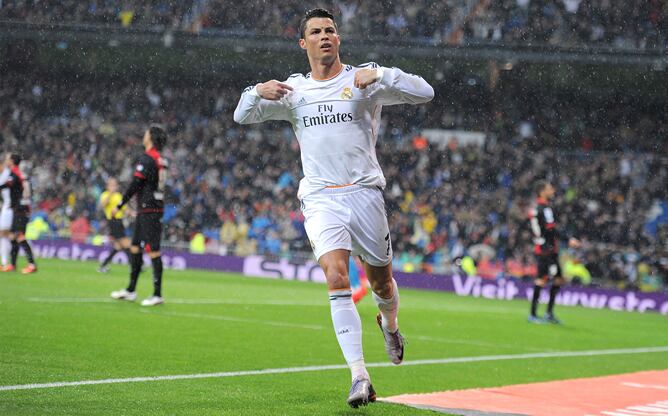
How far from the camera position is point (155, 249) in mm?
13062

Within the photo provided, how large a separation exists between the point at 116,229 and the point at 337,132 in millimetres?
14967

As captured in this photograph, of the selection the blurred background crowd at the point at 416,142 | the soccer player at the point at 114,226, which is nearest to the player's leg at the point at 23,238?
the soccer player at the point at 114,226

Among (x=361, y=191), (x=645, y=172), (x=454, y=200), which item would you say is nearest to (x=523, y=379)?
(x=361, y=191)

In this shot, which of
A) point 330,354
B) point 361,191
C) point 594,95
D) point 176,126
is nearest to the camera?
point 361,191

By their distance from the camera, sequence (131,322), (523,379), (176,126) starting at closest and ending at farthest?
1. (523,379)
2. (131,322)
3. (176,126)

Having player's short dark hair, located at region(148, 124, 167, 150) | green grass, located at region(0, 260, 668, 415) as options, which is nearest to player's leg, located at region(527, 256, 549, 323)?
green grass, located at region(0, 260, 668, 415)

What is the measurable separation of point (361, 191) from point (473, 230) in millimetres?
21414

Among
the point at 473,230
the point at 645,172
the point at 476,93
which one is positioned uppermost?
the point at 476,93

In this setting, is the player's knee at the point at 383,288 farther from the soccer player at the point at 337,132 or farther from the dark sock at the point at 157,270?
the dark sock at the point at 157,270

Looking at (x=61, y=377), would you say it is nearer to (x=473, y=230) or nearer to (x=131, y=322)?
(x=131, y=322)

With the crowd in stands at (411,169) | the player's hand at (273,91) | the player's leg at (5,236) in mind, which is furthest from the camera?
the crowd in stands at (411,169)

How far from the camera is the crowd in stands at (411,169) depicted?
27.3m

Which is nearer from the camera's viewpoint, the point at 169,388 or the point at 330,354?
the point at 169,388

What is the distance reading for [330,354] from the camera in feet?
31.2
